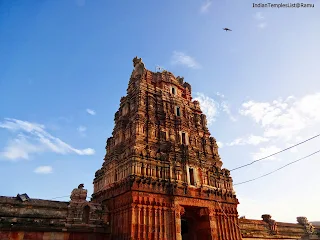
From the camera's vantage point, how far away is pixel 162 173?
20.9m

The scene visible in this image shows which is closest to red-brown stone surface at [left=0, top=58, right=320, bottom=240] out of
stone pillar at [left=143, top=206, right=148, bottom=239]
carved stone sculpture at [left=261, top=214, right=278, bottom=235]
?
stone pillar at [left=143, top=206, right=148, bottom=239]

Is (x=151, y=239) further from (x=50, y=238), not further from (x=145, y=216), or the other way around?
(x=50, y=238)

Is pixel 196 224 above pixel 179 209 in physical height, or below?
below

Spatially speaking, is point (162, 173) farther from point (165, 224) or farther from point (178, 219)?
point (165, 224)

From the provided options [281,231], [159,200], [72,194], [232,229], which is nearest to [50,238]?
[72,194]

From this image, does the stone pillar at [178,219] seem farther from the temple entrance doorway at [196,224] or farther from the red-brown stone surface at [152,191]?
the temple entrance doorway at [196,224]

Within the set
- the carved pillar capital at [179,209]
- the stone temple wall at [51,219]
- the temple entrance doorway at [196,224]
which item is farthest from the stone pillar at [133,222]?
the temple entrance doorway at [196,224]

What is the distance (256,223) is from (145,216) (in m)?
15.9

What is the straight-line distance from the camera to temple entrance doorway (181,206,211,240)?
21.5m

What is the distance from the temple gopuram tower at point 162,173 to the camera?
61.8 feet

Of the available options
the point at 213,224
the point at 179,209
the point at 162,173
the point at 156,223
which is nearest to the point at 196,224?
the point at 213,224

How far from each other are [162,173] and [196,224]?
5961 mm

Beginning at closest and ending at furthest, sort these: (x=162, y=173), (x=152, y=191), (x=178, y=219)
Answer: (x=152, y=191) → (x=178, y=219) → (x=162, y=173)

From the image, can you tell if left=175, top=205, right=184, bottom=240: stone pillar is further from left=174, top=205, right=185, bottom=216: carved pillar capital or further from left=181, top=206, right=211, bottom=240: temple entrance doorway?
left=181, top=206, right=211, bottom=240: temple entrance doorway
